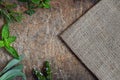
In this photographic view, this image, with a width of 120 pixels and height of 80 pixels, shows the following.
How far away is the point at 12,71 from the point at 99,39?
35 cm

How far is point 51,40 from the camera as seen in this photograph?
1114 mm

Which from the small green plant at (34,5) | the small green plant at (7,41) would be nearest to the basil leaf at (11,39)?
the small green plant at (7,41)

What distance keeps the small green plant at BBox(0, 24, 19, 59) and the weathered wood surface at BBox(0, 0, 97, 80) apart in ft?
0.10

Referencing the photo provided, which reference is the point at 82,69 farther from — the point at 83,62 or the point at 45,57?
the point at 45,57

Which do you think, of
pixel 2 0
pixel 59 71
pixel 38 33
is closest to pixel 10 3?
pixel 2 0

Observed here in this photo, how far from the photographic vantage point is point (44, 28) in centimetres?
111

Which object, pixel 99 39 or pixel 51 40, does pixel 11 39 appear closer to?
pixel 51 40

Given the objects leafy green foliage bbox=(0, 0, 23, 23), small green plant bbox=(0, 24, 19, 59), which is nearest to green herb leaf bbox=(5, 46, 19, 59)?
small green plant bbox=(0, 24, 19, 59)

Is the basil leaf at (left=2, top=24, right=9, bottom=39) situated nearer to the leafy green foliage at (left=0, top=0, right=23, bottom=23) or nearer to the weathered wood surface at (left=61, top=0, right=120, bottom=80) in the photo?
the leafy green foliage at (left=0, top=0, right=23, bottom=23)

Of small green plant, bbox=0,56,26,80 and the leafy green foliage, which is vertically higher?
the leafy green foliage

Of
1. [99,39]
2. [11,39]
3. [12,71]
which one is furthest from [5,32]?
[99,39]

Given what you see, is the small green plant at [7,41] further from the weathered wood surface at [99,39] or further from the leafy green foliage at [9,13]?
the weathered wood surface at [99,39]

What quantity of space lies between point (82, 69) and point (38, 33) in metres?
0.22

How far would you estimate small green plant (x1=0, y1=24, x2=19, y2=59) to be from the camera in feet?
3.52
